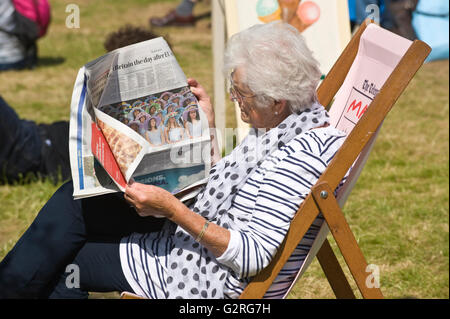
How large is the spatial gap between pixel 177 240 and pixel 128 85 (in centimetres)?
55

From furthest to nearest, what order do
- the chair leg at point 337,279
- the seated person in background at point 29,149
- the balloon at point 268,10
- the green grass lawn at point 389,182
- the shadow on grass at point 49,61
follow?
the shadow on grass at point 49,61
the seated person in background at point 29,149
the balloon at point 268,10
the green grass lawn at point 389,182
the chair leg at point 337,279

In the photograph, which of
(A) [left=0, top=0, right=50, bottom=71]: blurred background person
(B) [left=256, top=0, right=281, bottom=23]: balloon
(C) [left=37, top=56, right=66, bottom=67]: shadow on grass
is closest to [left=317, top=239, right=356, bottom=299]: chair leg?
(B) [left=256, top=0, right=281, bottom=23]: balloon

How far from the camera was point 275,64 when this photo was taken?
2.03 m

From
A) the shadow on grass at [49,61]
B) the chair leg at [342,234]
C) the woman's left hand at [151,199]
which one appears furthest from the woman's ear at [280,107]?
the shadow on grass at [49,61]

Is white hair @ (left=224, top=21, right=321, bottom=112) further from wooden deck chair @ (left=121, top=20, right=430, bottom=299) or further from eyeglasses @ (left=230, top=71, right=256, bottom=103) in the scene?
wooden deck chair @ (left=121, top=20, right=430, bottom=299)

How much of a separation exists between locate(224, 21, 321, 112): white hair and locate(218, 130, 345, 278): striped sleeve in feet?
0.74

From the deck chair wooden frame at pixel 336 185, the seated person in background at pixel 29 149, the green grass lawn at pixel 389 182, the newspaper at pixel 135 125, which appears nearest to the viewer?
the deck chair wooden frame at pixel 336 185

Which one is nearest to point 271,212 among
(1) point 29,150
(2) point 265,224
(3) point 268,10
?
(2) point 265,224

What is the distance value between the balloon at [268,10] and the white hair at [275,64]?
1.86 metres

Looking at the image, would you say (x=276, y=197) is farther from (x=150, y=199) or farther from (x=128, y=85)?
(x=128, y=85)

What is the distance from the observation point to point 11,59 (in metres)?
7.67

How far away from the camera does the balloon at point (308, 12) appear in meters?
4.04

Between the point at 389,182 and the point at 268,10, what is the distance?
153 cm

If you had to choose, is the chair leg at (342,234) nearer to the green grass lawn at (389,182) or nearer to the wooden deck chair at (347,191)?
the wooden deck chair at (347,191)
